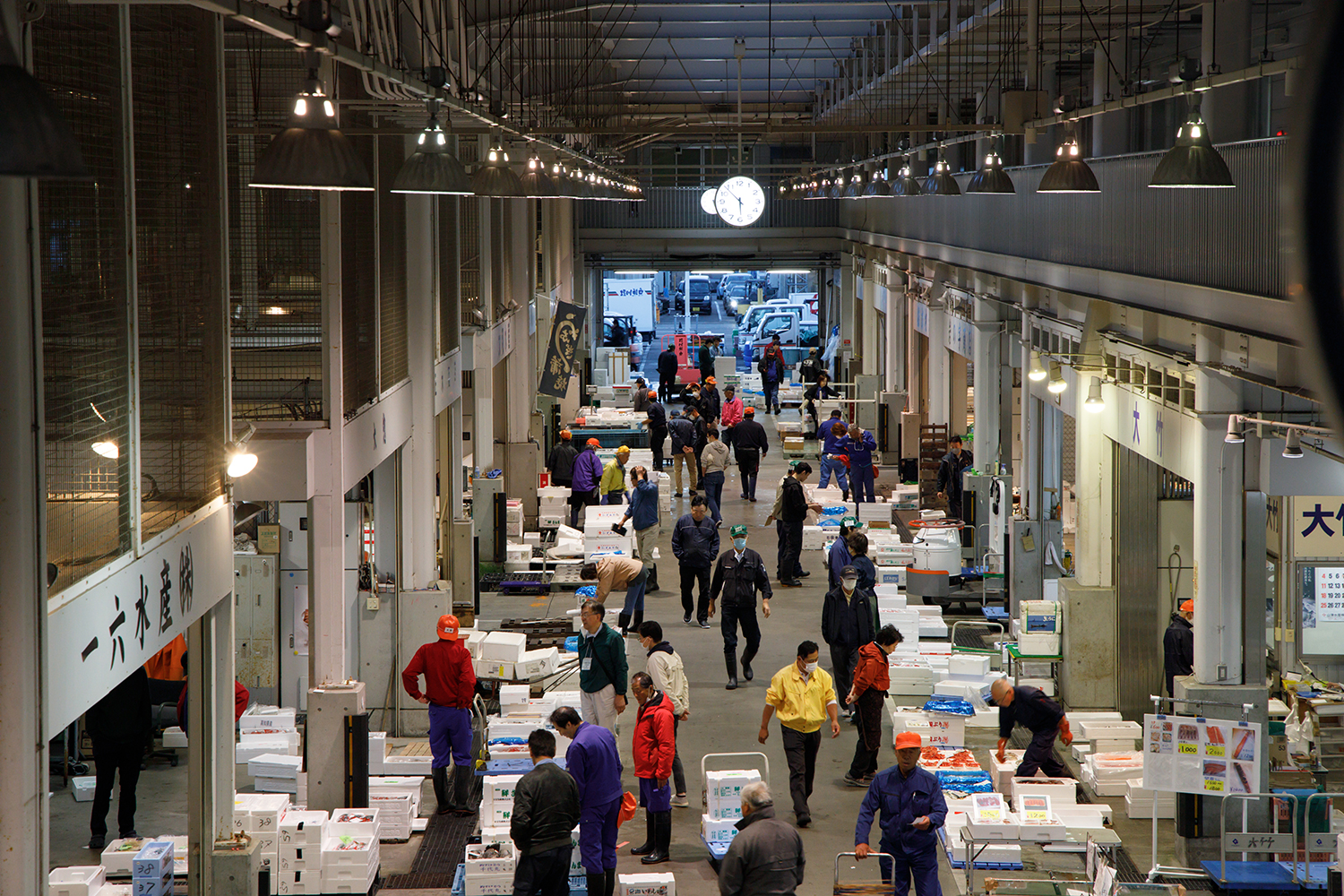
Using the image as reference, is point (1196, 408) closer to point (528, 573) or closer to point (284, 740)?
point (284, 740)

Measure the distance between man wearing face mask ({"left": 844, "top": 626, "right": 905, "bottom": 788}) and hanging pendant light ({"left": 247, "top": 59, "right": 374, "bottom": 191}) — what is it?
6824mm

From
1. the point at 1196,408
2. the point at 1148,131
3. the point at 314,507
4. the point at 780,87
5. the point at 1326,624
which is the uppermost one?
the point at 780,87

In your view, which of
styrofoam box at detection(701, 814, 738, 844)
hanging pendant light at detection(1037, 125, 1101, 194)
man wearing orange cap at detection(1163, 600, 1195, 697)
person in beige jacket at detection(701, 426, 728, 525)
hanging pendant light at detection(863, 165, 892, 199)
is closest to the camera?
hanging pendant light at detection(1037, 125, 1101, 194)

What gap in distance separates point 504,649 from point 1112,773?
581 centimetres

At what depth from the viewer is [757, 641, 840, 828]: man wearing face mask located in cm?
1076

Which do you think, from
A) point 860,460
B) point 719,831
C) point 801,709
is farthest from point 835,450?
point 719,831

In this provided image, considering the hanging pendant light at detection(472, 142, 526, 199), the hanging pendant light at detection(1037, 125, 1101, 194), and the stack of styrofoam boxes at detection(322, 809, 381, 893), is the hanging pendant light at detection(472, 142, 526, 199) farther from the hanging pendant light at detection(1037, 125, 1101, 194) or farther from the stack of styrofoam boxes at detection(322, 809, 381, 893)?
the stack of styrofoam boxes at detection(322, 809, 381, 893)

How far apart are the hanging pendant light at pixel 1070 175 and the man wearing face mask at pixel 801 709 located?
382 cm

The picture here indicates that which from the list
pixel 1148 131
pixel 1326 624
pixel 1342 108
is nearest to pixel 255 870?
pixel 1342 108

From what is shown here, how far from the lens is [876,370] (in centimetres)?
3678

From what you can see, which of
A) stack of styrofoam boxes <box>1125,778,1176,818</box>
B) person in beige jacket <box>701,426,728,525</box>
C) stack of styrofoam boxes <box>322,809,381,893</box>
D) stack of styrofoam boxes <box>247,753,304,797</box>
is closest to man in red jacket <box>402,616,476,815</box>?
stack of styrofoam boxes <box>247,753,304,797</box>

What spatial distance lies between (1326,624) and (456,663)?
26.0 ft

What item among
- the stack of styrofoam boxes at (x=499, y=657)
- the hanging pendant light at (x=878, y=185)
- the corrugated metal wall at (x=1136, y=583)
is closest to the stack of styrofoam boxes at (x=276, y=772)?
the stack of styrofoam boxes at (x=499, y=657)

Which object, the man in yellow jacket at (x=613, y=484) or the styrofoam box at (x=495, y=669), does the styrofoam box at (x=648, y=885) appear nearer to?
the styrofoam box at (x=495, y=669)
